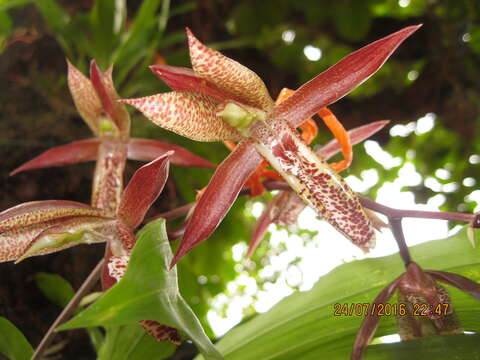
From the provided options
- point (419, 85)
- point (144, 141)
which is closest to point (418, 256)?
point (144, 141)

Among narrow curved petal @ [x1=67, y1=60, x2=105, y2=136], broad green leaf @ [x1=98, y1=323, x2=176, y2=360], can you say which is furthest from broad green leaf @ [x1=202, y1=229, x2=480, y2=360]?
narrow curved petal @ [x1=67, y1=60, x2=105, y2=136]

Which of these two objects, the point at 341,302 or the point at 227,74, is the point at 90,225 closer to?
the point at 227,74

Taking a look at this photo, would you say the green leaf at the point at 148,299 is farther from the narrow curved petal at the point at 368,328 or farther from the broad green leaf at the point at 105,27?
the broad green leaf at the point at 105,27

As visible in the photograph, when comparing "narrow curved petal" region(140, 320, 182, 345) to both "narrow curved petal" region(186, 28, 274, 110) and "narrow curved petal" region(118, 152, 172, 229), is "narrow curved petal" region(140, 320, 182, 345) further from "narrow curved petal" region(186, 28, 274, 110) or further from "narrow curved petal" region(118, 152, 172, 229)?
"narrow curved petal" region(186, 28, 274, 110)

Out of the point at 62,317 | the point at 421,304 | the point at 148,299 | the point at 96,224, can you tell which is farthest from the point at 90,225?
the point at 421,304

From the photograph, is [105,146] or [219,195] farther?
[105,146]
